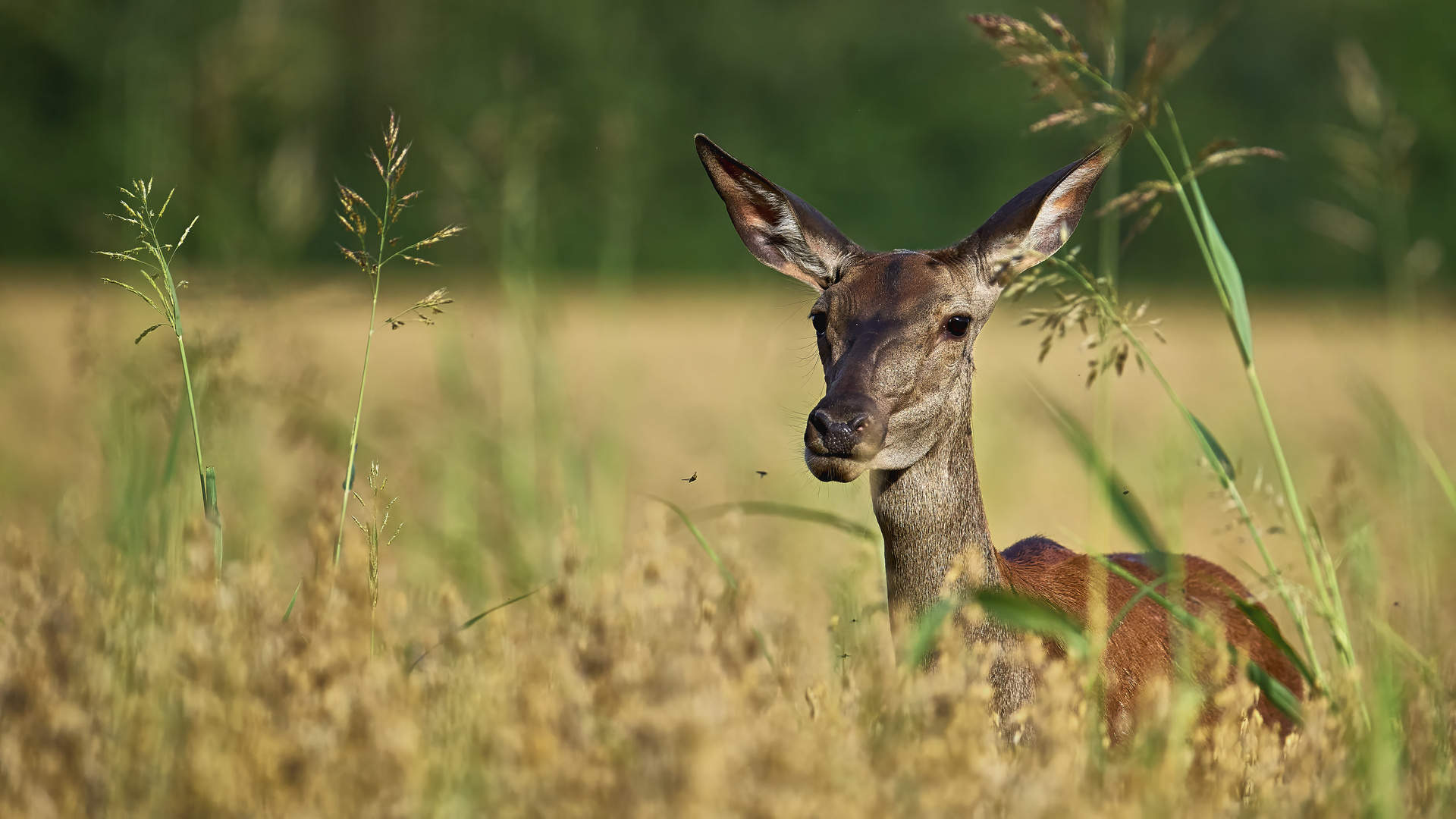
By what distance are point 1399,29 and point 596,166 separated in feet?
60.4

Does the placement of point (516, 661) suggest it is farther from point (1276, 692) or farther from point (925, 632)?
point (1276, 692)

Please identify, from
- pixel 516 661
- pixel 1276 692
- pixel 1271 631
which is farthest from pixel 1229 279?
pixel 516 661

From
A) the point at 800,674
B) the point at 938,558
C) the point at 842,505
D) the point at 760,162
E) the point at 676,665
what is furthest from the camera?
the point at 760,162

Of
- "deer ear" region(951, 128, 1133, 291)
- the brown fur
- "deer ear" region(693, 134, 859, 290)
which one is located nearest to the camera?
the brown fur

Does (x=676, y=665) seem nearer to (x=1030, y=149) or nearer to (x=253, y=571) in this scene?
(x=253, y=571)

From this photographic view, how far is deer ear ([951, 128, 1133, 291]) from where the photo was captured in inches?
142

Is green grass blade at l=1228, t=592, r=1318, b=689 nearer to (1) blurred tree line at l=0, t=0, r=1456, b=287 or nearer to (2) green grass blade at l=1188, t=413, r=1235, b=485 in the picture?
(2) green grass blade at l=1188, t=413, r=1235, b=485

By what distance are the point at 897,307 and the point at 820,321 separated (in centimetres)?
27

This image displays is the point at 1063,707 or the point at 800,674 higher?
the point at 1063,707

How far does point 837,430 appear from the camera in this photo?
325 centimetres

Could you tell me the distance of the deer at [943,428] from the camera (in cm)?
334

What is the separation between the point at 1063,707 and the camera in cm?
254

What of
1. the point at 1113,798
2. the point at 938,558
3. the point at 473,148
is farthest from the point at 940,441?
the point at 473,148

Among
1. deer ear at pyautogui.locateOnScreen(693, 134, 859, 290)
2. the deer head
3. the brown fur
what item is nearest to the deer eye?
the deer head
